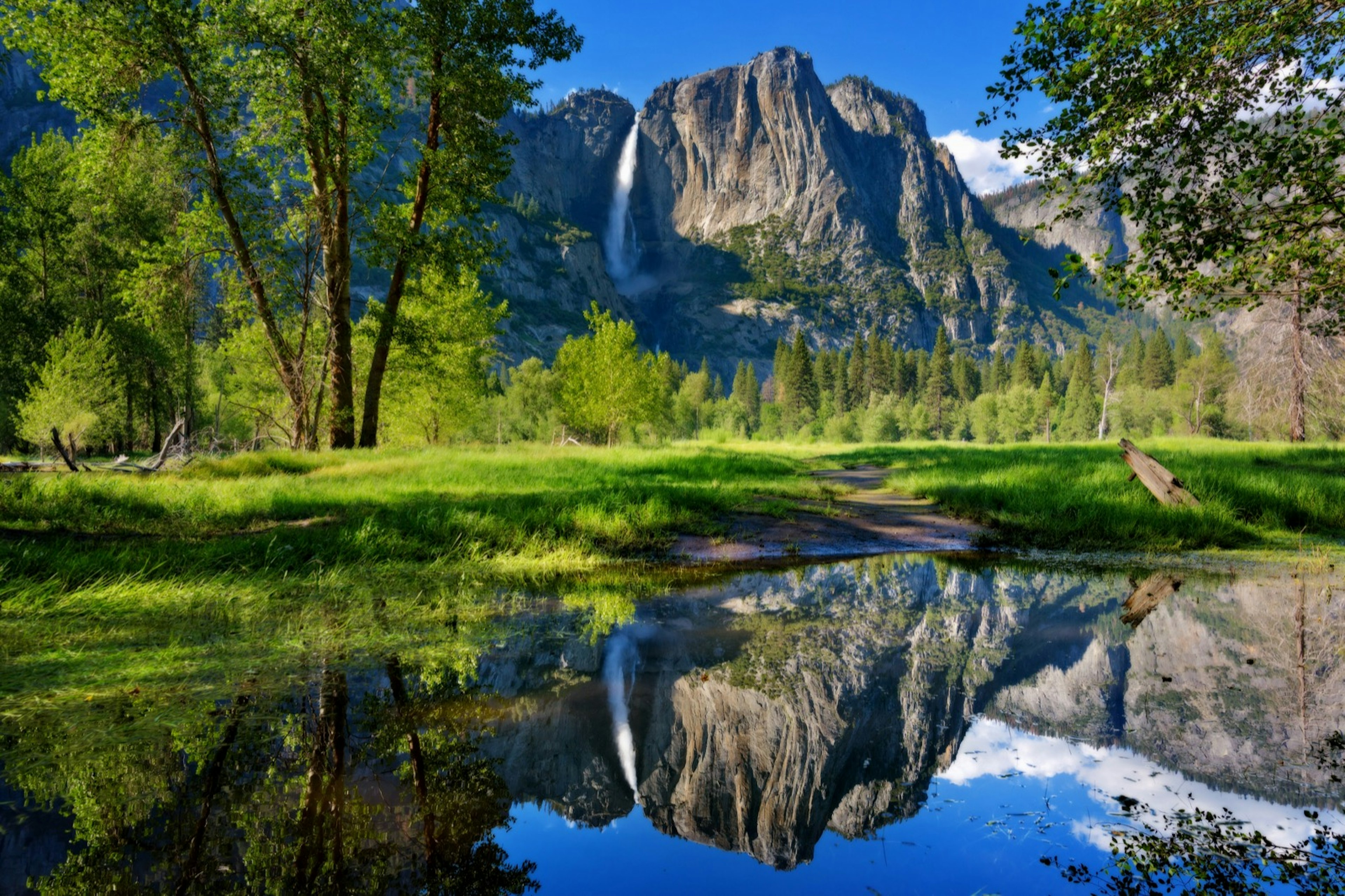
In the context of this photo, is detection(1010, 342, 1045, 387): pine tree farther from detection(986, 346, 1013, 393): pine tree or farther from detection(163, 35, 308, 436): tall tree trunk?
detection(163, 35, 308, 436): tall tree trunk

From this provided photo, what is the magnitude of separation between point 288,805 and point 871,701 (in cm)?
288

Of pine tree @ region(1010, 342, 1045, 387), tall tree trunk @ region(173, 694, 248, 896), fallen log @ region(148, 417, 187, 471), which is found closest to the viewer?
tall tree trunk @ region(173, 694, 248, 896)

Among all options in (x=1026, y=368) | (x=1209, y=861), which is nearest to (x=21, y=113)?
(x=1209, y=861)

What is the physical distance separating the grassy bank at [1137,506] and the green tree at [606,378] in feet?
71.4

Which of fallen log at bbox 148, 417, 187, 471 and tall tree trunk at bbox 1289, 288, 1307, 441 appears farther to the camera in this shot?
tall tree trunk at bbox 1289, 288, 1307, 441

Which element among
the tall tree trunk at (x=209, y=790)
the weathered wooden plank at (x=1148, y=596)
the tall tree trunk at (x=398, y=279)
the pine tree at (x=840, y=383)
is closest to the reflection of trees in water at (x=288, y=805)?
the tall tree trunk at (x=209, y=790)

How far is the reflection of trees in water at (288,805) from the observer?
6.50ft

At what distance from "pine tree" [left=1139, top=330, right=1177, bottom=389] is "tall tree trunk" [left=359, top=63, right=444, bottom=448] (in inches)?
4480

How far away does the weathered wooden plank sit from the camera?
5.22m

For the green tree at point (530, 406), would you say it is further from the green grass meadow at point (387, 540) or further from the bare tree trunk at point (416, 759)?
the bare tree trunk at point (416, 759)

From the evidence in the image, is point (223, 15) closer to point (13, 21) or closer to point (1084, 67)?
point (13, 21)

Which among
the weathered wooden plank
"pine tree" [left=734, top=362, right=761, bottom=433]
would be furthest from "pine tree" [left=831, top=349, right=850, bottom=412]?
the weathered wooden plank

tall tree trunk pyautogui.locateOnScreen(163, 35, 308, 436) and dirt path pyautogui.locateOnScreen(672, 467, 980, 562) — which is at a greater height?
tall tree trunk pyautogui.locateOnScreen(163, 35, 308, 436)

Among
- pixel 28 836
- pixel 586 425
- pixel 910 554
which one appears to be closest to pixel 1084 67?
pixel 910 554
